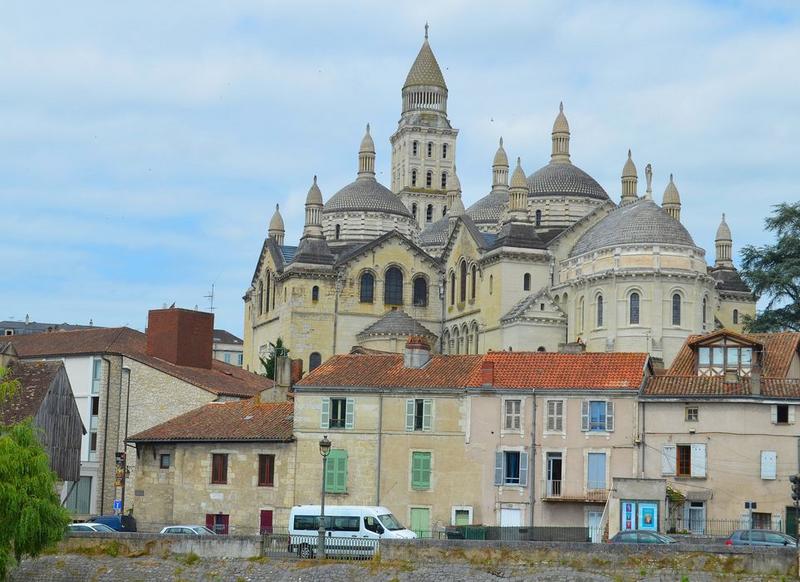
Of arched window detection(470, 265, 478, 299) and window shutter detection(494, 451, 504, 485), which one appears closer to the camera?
window shutter detection(494, 451, 504, 485)

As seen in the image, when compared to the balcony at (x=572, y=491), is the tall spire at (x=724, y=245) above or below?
above

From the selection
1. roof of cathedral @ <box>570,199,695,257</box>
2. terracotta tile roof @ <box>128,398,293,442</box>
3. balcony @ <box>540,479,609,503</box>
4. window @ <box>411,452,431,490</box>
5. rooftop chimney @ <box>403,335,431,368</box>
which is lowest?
balcony @ <box>540,479,609,503</box>

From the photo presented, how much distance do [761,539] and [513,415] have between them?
42.5 ft

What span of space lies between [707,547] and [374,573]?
8.53 metres

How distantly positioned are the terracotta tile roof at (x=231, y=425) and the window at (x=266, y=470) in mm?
772

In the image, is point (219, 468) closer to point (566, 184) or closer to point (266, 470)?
point (266, 470)

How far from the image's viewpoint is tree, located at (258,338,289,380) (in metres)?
94.7

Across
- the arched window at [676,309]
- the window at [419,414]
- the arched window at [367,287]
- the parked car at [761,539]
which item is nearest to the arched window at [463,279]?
the arched window at [367,287]

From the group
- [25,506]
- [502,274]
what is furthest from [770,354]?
[502,274]

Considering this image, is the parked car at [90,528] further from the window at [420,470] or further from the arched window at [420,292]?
the arched window at [420,292]

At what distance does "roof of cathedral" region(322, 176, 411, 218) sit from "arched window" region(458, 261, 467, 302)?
18249mm

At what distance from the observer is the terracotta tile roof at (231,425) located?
57.2 meters

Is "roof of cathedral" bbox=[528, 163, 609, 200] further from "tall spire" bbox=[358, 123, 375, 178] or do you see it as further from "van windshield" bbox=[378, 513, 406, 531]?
"van windshield" bbox=[378, 513, 406, 531]

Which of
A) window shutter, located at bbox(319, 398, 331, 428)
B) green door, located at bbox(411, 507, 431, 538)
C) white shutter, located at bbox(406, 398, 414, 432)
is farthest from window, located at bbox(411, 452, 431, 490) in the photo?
window shutter, located at bbox(319, 398, 331, 428)
